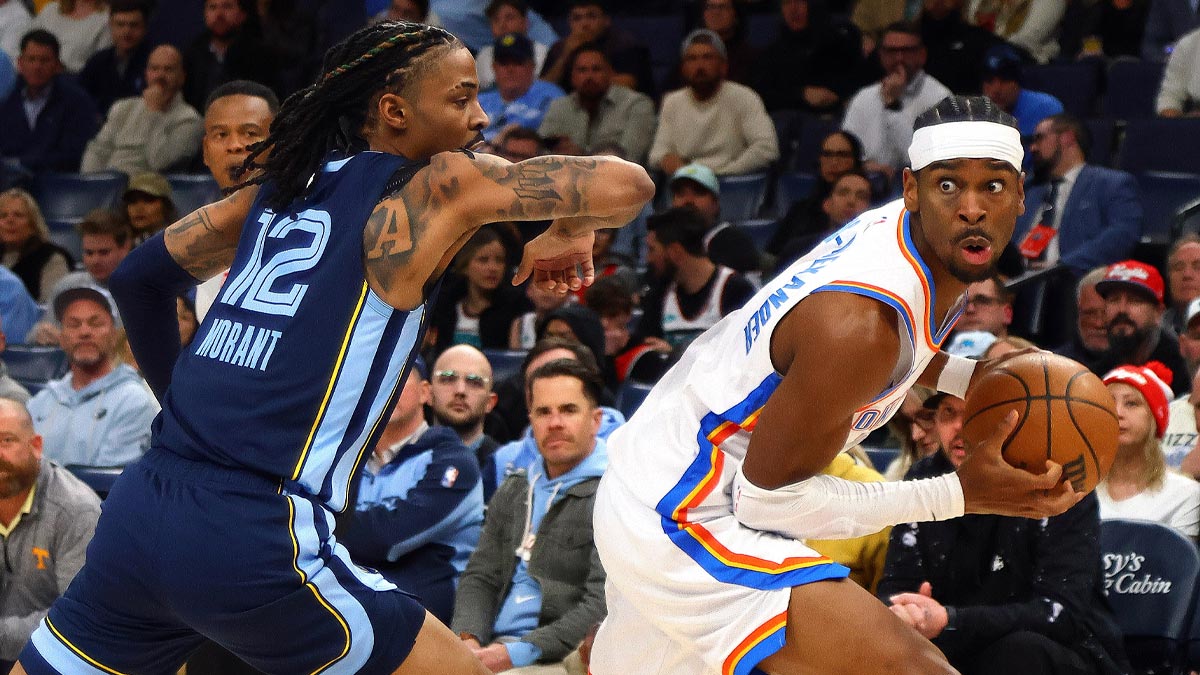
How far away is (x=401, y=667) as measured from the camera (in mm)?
3164

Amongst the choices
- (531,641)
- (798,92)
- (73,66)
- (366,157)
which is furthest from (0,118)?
(366,157)

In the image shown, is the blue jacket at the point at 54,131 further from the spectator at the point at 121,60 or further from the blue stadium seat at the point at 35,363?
the blue stadium seat at the point at 35,363

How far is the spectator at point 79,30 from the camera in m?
12.5

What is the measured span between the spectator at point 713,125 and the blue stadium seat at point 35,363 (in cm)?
390

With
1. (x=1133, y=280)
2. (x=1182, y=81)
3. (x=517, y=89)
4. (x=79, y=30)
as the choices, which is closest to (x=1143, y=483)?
(x=1133, y=280)

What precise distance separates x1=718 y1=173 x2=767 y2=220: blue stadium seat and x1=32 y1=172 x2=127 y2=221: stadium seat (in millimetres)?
4391

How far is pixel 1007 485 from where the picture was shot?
11.1 feet

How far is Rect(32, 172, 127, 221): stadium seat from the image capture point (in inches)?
435

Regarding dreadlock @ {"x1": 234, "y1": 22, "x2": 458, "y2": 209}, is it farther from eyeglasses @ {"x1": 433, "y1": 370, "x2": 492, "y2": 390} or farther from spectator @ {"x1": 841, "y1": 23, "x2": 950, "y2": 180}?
spectator @ {"x1": 841, "y1": 23, "x2": 950, "y2": 180}

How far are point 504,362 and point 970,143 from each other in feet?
15.3

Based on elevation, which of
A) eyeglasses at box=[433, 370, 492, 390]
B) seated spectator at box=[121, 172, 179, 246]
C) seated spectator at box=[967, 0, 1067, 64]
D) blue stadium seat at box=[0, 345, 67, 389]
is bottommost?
blue stadium seat at box=[0, 345, 67, 389]

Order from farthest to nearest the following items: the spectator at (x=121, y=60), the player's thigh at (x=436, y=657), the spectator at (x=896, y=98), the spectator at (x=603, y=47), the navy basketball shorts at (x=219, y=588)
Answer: the spectator at (x=121, y=60) → the spectator at (x=603, y=47) → the spectator at (x=896, y=98) → the player's thigh at (x=436, y=657) → the navy basketball shorts at (x=219, y=588)

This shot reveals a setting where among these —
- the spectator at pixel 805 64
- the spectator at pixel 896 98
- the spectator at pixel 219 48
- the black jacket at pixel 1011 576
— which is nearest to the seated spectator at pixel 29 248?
the spectator at pixel 219 48

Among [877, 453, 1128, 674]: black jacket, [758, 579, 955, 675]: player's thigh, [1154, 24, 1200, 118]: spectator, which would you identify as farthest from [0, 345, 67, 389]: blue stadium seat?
[1154, 24, 1200, 118]: spectator
